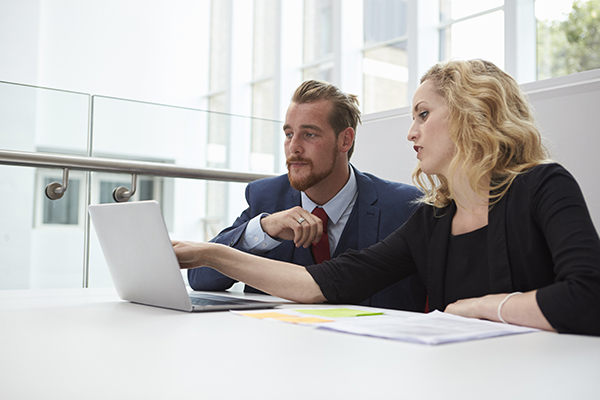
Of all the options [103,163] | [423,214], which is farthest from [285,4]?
[423,214]

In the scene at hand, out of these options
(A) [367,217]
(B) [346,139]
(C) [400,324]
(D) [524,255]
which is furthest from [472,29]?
(C) [400,324]

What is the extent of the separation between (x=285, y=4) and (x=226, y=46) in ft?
4.84

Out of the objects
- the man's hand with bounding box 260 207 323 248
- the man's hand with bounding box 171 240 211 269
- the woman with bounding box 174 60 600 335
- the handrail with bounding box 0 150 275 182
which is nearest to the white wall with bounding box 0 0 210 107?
the handrail with bounding box 0 150 275 182

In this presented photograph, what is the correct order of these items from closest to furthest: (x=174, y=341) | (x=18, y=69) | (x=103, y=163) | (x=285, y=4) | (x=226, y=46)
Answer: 1. (x=174, y=341)
2. (x=103, y=163)
3. (x=18, y=69)
4. (x=285, y=4)
5. (x=226, y=46)

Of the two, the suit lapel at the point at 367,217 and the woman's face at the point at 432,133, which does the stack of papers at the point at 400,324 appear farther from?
the suit lapel at the point at 367,217

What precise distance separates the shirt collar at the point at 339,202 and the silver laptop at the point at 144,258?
633 millimetres

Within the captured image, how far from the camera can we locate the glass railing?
6.70 ft

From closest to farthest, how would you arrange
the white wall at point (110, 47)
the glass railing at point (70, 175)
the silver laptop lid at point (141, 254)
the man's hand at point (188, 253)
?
the silver laptop lid at point (141, 254)
the man's hand at point (188, 253)
the glass railing at point (70, 175)
the white wall at point (110, 47)

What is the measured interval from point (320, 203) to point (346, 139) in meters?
0.27

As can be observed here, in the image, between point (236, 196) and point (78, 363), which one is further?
point (236, 196)

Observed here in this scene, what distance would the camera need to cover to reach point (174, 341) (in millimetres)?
742

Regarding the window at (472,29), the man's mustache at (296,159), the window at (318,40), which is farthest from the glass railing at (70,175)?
the window at (318,40)

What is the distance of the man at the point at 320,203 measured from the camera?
5.12 feet

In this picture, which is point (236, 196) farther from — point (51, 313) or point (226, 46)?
point (226, 46)
